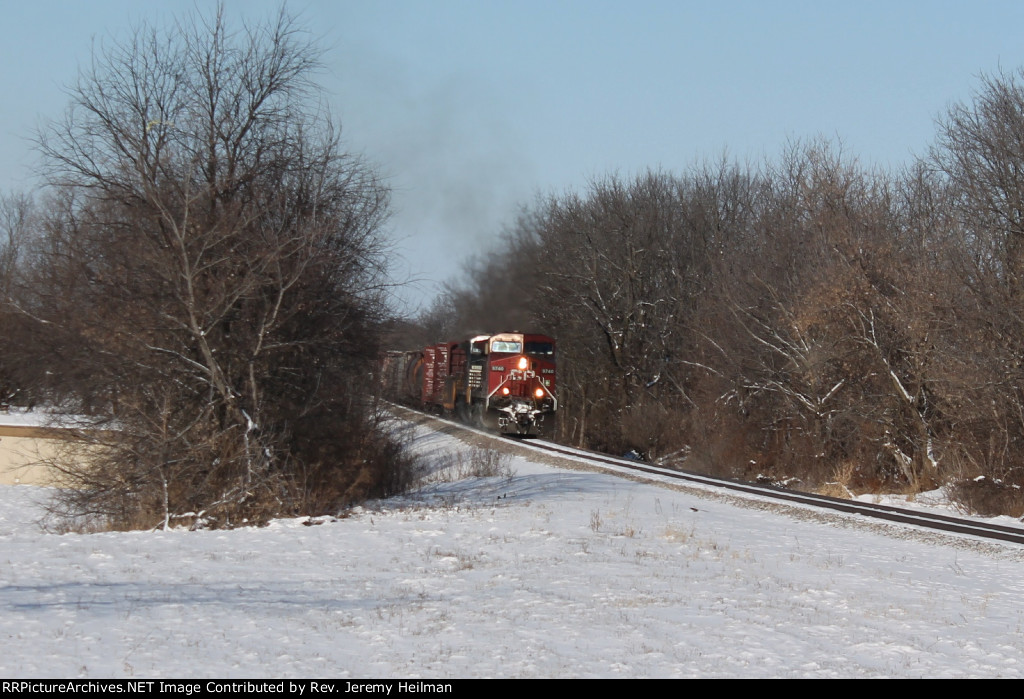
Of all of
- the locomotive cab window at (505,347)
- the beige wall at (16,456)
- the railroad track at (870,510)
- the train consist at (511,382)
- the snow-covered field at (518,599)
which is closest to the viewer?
the snow-covered field at (518,599)

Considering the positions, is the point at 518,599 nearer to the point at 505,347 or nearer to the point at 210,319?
the point at 210,319

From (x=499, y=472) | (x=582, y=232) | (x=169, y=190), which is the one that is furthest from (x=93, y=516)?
(x=582, y=232)

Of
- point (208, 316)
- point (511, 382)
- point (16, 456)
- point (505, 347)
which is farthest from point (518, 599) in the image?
point (505, 347)

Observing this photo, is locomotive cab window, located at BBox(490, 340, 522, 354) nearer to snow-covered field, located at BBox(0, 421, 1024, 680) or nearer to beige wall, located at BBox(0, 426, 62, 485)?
beige wall, located at BBox(0, 426, 62, 485)

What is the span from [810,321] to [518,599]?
16.4 metres

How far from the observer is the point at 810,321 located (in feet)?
77.6

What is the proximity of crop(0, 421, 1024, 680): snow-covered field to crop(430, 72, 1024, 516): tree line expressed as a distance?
256 inches

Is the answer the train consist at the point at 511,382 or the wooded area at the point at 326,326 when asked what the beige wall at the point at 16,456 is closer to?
the wooded area at the point at 326,326

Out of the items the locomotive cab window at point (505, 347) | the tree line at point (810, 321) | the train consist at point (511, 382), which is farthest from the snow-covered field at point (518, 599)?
the locomotive cab window at point (505, 347)

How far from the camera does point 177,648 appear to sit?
23.4 feet

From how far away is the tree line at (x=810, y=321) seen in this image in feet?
64.1

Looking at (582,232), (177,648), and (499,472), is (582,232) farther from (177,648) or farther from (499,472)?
(177,648)

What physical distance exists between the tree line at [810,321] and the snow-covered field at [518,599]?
256 inches

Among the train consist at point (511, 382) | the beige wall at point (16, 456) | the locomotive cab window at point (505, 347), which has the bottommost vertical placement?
the beige wall at point (16, 456)
